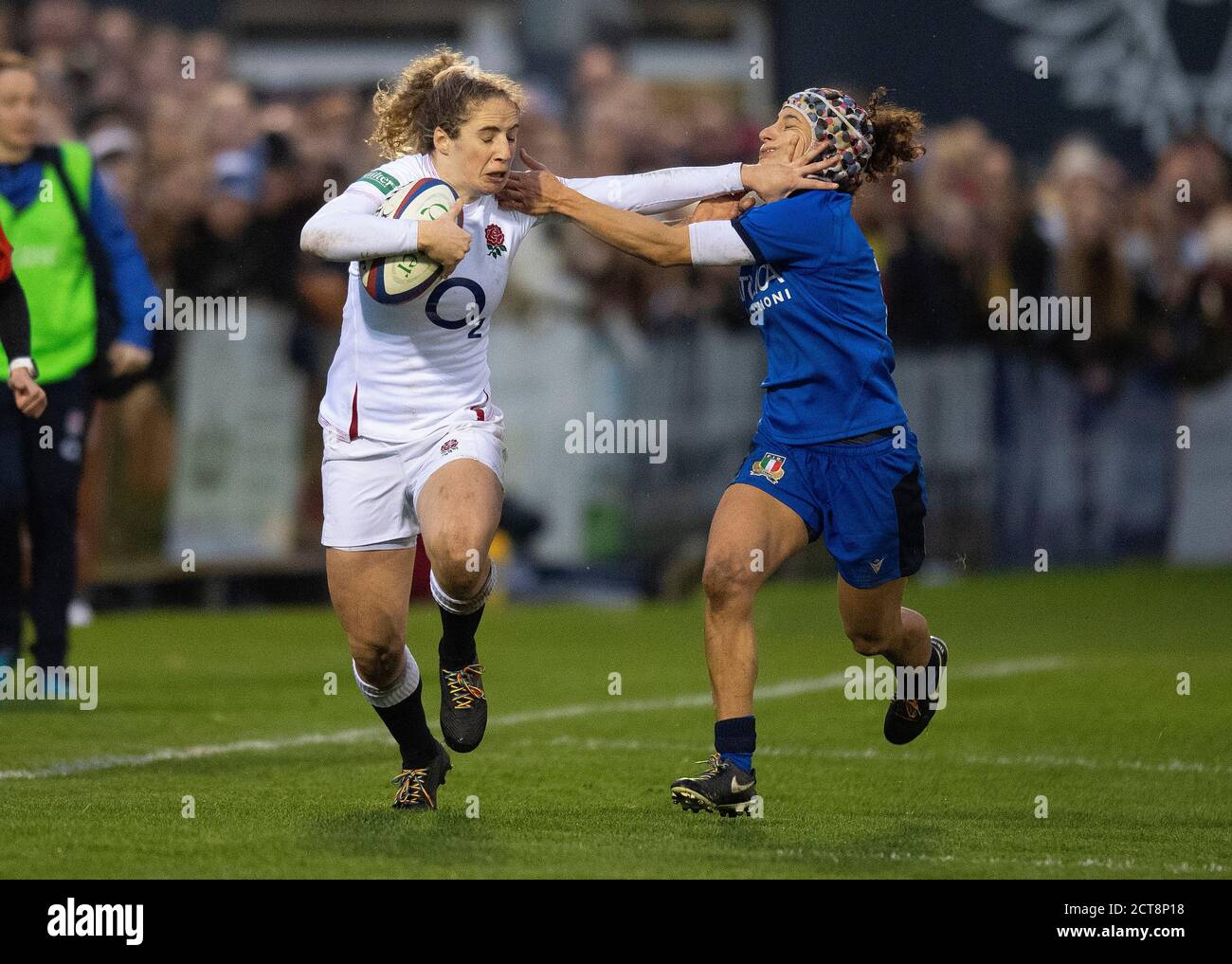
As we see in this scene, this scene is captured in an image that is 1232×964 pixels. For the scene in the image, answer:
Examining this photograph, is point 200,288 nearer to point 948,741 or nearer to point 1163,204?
point 948,741

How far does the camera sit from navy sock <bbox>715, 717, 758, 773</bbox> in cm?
633

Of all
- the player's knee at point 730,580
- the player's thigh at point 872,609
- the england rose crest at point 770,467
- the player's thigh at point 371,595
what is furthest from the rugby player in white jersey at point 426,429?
the player's thigh at point 872,609

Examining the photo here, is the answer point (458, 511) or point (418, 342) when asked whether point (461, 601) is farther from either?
point (418, 342)

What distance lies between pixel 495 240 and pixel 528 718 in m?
3.19

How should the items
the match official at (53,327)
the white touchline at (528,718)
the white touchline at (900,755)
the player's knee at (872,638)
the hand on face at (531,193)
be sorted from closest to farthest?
the hand on face at (531,193)
the player's knee at (872,638)
the white touchline at (528,718)
the white touchline at (900,755)
the match official at (53,327)

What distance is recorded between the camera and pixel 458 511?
6.17 metres

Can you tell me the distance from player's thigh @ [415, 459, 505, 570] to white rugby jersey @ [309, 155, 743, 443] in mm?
227

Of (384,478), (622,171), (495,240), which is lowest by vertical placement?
(384,478)

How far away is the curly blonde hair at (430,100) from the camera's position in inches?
251

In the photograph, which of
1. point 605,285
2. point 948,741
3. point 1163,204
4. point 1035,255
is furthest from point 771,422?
point 1163,204

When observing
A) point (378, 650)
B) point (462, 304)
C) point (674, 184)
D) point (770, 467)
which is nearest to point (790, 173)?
point (674, 184)

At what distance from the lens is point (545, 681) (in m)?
10.5

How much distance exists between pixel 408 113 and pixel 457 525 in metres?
1.45

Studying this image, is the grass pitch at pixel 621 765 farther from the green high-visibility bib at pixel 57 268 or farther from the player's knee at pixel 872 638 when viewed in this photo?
the green high-visibility bib at pixel 57 268
